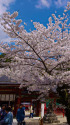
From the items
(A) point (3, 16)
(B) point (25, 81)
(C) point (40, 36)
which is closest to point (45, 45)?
(C) point (40, 36)

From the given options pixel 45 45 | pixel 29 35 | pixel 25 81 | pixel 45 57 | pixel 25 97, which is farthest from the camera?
pixel 25 97

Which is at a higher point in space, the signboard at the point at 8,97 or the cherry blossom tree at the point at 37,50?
the cherry blossom tree at the point at 37,50

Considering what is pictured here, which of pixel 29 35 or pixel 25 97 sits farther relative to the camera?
pixel 25 97

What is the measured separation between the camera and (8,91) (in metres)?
15.4

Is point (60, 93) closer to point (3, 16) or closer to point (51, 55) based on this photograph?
point (51, 55)

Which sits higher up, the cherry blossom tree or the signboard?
the cherry blossom tree

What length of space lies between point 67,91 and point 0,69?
334 centimetres

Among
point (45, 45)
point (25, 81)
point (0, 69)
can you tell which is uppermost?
point (45, 45)

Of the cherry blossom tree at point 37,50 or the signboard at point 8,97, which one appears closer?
the cherry blossom tree at point 37,50

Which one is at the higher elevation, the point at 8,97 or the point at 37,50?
the point at 37,50

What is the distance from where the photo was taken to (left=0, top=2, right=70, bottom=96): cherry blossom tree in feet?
18.3

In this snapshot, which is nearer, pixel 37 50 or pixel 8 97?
pixel 37 50

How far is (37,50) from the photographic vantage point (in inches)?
246

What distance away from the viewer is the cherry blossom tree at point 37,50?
5.57 m
